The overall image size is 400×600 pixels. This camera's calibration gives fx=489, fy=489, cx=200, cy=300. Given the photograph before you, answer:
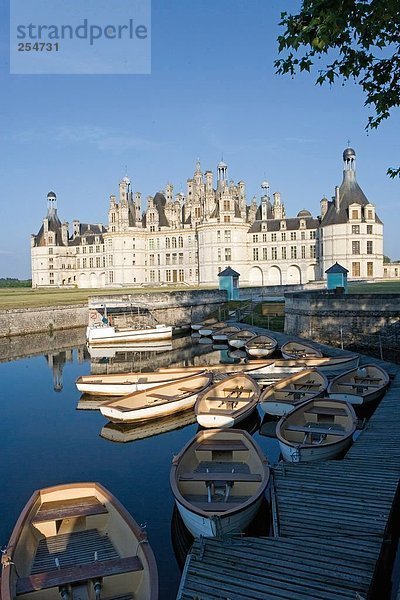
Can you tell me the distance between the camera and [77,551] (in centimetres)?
709

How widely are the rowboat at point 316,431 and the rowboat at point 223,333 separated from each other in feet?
64.8

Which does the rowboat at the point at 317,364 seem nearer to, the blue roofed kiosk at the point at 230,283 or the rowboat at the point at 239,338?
the rowboat at the point at 239,338

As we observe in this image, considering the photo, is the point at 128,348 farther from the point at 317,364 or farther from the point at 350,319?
the point at 317,364

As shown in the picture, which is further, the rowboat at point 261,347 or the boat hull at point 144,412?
the rowboat at point 261,347

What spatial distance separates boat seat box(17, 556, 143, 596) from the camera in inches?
229

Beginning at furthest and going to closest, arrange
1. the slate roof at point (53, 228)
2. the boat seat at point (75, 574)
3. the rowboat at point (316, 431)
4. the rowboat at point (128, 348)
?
the slate roof at point (53, 228) → the rowboat at point (128, 348) → the rowboat at point (316, 431) → the boat seat at point (75, 574)

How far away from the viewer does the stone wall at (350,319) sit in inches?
1034

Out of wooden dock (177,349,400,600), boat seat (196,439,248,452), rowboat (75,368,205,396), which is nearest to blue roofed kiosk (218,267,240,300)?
rowboat (75,368,205,396)

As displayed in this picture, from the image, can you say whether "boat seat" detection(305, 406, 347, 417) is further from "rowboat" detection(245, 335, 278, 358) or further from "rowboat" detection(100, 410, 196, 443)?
"rowboat" detection(245, 335, 278, 358)

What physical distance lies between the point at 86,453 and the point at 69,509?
18.3ft

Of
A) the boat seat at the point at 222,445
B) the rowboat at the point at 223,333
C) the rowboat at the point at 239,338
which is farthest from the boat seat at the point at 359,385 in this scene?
the rowboat at the point at 223,333

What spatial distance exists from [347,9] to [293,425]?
8.89 metres

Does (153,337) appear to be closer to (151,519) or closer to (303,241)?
(151,519)

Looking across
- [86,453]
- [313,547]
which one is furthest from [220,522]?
[86,453]
